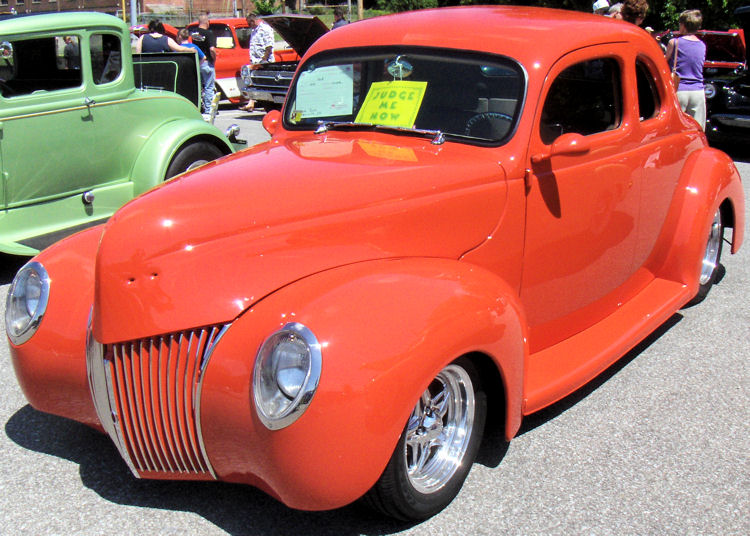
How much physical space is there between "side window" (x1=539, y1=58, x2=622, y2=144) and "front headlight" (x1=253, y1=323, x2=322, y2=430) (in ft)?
5.17

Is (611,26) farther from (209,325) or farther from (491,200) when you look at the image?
(209,325)

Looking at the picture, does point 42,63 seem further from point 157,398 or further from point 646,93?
point 646,93

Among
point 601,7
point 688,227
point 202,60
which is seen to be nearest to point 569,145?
point 688,227

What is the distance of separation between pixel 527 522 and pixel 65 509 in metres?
1.66

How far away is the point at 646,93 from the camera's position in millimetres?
3994

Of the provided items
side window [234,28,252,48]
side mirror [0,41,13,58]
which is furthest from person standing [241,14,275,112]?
side mirror [0,41,13,58]

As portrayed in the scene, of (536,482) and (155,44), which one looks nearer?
(536,482)

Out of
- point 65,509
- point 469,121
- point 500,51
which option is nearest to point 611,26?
point 500,51

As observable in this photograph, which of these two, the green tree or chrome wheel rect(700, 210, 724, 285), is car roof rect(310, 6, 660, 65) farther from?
the green tree

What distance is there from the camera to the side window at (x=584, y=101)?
331cm

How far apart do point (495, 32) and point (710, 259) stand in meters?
2.41

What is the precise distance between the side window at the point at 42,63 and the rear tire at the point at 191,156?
92 cm

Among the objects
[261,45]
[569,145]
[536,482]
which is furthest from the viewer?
[261,45]

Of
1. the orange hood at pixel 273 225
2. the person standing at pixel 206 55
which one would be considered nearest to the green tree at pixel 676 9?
the person standing at pixel 206 55
